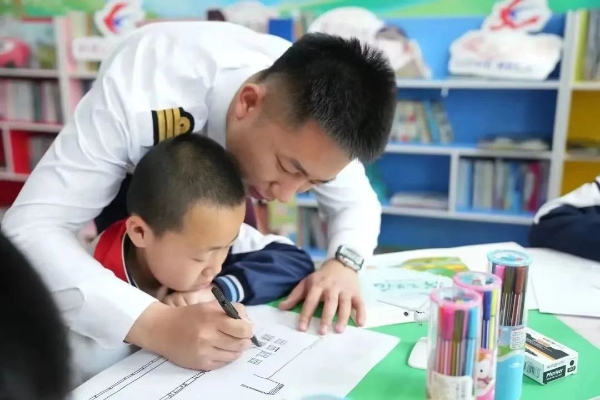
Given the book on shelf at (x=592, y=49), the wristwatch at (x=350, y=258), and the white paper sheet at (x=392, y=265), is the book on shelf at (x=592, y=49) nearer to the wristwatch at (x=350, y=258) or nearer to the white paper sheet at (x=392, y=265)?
the white paper sheet at (x=392, y=265)

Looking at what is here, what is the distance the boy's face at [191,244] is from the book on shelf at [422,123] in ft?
6.58

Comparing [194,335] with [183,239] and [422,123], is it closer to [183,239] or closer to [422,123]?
[183,239]

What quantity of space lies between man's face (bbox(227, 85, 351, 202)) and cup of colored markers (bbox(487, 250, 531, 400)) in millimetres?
368

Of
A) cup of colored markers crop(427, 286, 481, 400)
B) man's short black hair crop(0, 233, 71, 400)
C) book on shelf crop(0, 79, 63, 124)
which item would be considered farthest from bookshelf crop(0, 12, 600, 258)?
man's short black hair crop(0, 233, 71, 400)

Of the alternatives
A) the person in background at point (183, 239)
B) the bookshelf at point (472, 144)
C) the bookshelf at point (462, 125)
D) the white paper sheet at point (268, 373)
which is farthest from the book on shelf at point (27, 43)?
the white paper sheet at point (268, 373)

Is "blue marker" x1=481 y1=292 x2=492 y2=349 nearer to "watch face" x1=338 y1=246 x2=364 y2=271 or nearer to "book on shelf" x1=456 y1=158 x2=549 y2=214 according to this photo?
"watch face" x1=338 y1=246 x2=364 y2=271

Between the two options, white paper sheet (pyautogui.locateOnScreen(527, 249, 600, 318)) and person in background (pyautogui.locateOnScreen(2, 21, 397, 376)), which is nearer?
person in background (pyautogui.locateOnScreen(2, 21, 397, 376))

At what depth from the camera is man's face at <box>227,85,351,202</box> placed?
3.45ft

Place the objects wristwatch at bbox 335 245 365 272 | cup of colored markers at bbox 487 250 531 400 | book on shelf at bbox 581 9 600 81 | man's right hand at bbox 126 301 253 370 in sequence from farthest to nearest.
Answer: book on shelf at bbox 581 9 600 81
wristwatch at bbox 335 245 365 272
man's right hand at bbox 126 301 253 370
cup of colored markers at bbox 487 250 531 400

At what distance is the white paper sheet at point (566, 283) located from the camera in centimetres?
109

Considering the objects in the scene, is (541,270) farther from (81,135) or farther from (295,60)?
(81,135)

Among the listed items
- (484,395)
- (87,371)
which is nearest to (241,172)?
(87,371)

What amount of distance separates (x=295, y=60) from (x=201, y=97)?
203 mm

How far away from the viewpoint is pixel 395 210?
9.87ft
